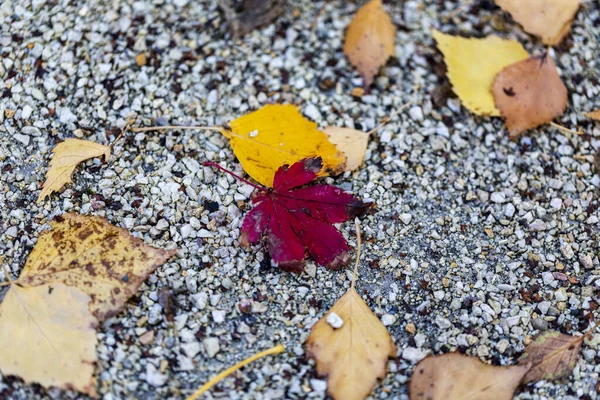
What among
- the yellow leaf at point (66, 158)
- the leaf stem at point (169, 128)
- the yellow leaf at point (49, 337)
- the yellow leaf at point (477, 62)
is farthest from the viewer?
the yellow leaf at point (477, 62)

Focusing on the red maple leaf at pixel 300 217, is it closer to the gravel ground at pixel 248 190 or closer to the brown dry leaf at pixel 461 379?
the gravel ground at pixel 248 190

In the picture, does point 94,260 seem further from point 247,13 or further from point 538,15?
point 538,15

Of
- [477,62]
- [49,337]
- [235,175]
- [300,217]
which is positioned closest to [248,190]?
[235,175]

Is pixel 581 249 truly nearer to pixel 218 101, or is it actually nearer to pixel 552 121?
pixel 552 121

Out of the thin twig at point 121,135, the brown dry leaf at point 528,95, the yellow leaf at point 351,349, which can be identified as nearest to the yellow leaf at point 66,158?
the thin twig at point 121,135

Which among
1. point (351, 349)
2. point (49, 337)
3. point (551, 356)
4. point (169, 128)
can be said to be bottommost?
point (551, 356)

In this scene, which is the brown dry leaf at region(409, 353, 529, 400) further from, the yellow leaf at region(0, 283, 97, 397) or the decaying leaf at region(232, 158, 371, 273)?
the yellow leaf at region(0, 283, 97, 397)
